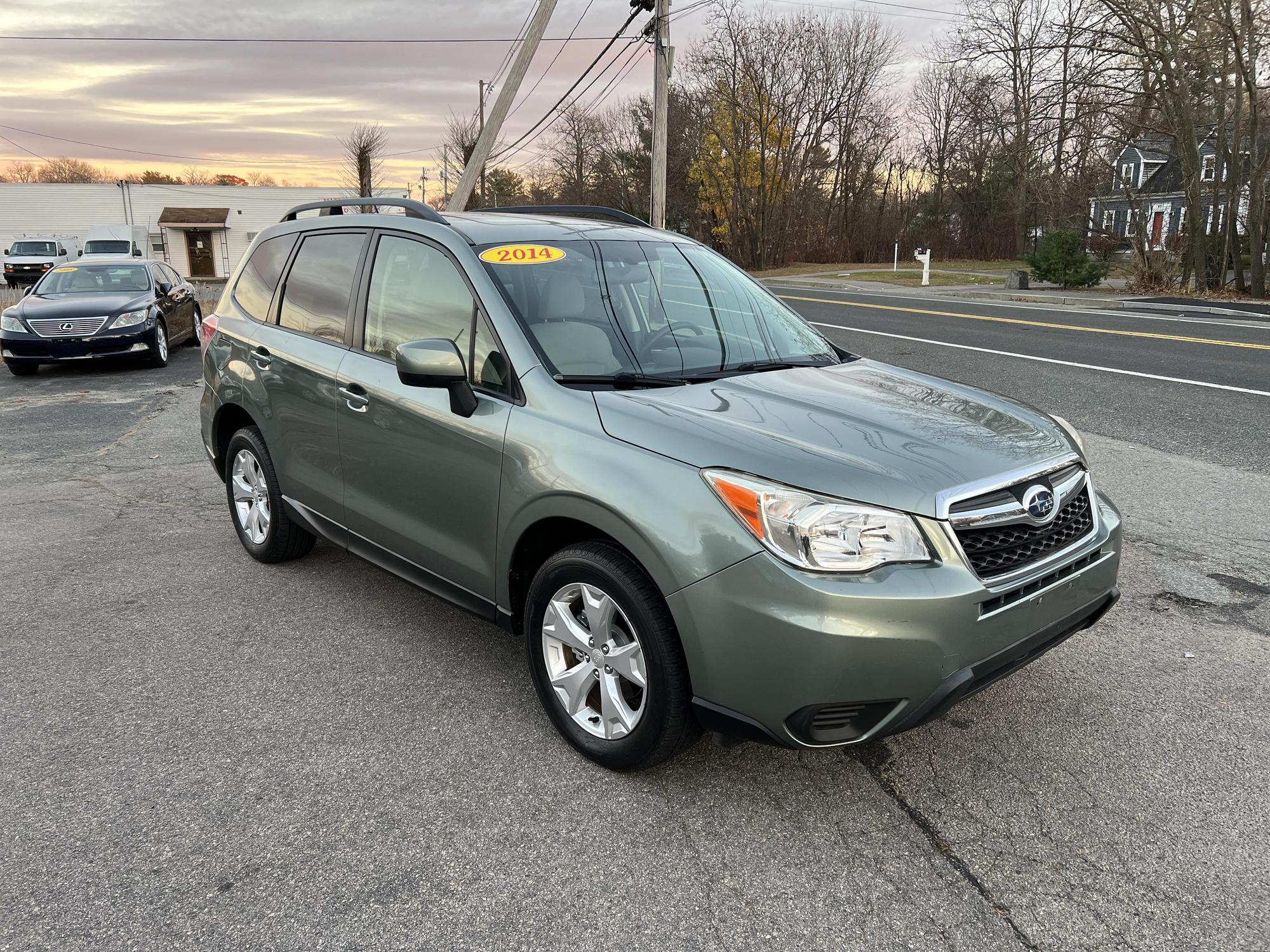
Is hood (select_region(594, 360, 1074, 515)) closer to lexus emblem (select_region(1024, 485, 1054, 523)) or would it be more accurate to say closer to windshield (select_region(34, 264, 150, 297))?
lexus emblem (select_region(1024, 485, 1054, 523))

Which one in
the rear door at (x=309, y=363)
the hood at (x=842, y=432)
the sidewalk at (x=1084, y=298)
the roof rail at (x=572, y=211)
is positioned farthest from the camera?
the sidewalk at (x=1084, y=298)

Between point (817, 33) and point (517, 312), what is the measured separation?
50.0 metres

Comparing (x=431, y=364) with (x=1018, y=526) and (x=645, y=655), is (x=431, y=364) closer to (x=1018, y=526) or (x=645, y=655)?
(x=645, y=655)

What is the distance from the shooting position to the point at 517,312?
342 centimetres

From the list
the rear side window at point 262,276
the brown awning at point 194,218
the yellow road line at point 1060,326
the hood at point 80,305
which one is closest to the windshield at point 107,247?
the hood at point 80,305

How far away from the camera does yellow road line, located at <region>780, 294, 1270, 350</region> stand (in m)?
13.3

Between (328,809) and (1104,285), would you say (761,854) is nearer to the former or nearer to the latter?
(328,809)

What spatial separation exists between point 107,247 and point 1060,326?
1200 inches

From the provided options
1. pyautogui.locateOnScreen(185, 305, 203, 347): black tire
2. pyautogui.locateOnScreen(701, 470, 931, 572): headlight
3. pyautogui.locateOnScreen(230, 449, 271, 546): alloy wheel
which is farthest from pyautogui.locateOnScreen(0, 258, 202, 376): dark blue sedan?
pyautogui.locateOnScreen(701, 470, 931, 572): headlight

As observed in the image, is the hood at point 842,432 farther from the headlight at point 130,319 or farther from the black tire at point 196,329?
the black tire at point 196,329

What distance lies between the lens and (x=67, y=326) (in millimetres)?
12055

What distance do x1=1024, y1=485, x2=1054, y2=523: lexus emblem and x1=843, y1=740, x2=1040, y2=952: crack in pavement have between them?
83 centimetres

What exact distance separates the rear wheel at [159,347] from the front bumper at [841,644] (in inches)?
486

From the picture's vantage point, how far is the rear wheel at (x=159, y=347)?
506 inches
